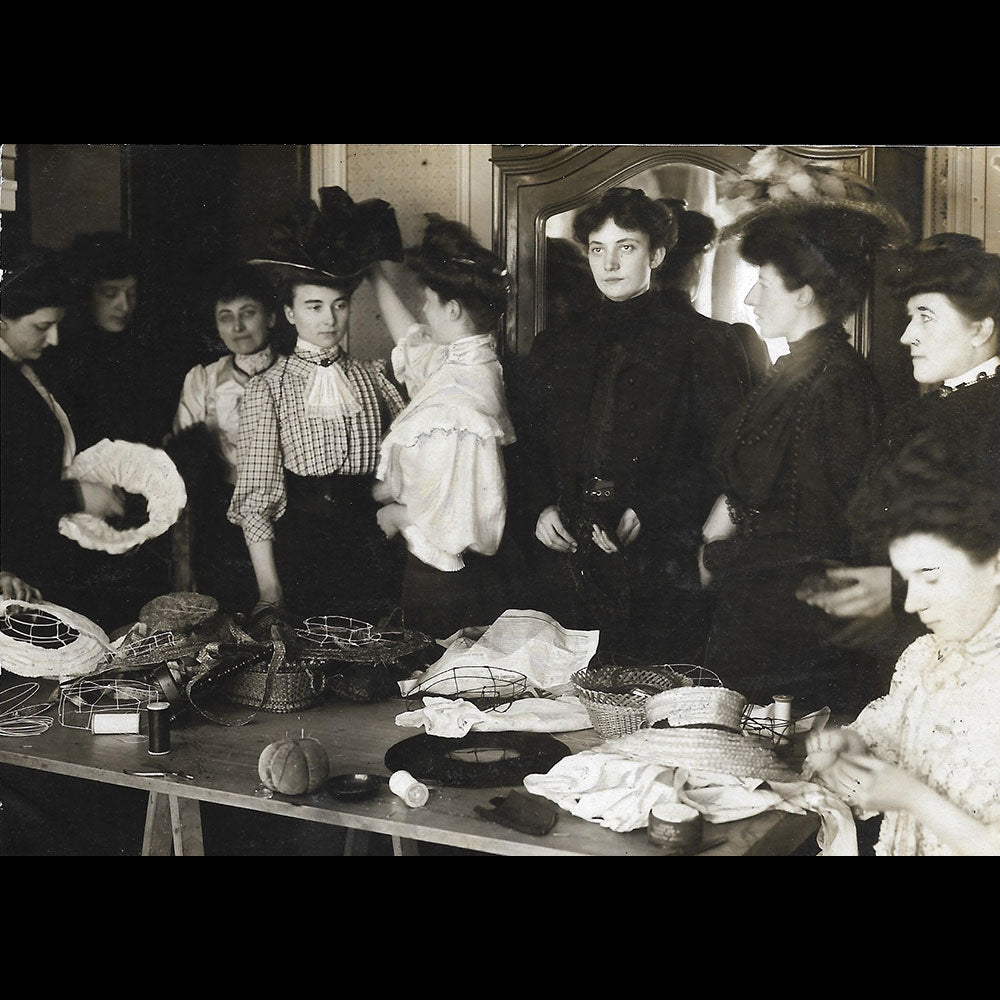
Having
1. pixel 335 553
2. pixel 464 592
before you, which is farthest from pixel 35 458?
pixel 464 592

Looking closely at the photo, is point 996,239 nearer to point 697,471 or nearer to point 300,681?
point 697,471

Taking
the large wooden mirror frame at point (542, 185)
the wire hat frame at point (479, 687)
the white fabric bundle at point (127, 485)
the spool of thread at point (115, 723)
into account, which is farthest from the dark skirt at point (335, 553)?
the large wooden mirror frame at point (542, 185)

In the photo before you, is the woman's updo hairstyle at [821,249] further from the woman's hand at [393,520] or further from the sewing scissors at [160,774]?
the sewing scissors at [160,774]

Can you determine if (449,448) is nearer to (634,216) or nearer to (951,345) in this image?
(634,216)

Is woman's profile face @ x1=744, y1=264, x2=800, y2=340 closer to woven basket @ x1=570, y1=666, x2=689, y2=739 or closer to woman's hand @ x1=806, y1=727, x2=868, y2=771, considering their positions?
woven basket @ x1=570, y1=666, x2=689, y2=739

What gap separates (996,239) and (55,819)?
3350 millimetres

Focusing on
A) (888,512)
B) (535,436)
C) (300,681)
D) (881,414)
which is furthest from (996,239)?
(300,681)

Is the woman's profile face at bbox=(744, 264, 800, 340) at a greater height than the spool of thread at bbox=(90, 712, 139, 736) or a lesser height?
greater

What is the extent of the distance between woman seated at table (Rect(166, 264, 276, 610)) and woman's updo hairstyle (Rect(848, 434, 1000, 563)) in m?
1.94

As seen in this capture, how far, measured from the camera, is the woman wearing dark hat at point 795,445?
10.8ft

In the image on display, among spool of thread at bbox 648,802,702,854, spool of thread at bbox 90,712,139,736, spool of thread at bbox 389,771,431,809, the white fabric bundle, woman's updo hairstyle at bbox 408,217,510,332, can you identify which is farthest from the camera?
the white fabric bundle

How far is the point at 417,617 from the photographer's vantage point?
3561 mm

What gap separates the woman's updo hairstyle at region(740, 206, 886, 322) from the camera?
3.30 meters

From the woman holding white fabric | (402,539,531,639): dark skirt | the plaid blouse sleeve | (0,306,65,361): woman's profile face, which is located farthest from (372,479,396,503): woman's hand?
(0,306,65,361): woman's profile face
